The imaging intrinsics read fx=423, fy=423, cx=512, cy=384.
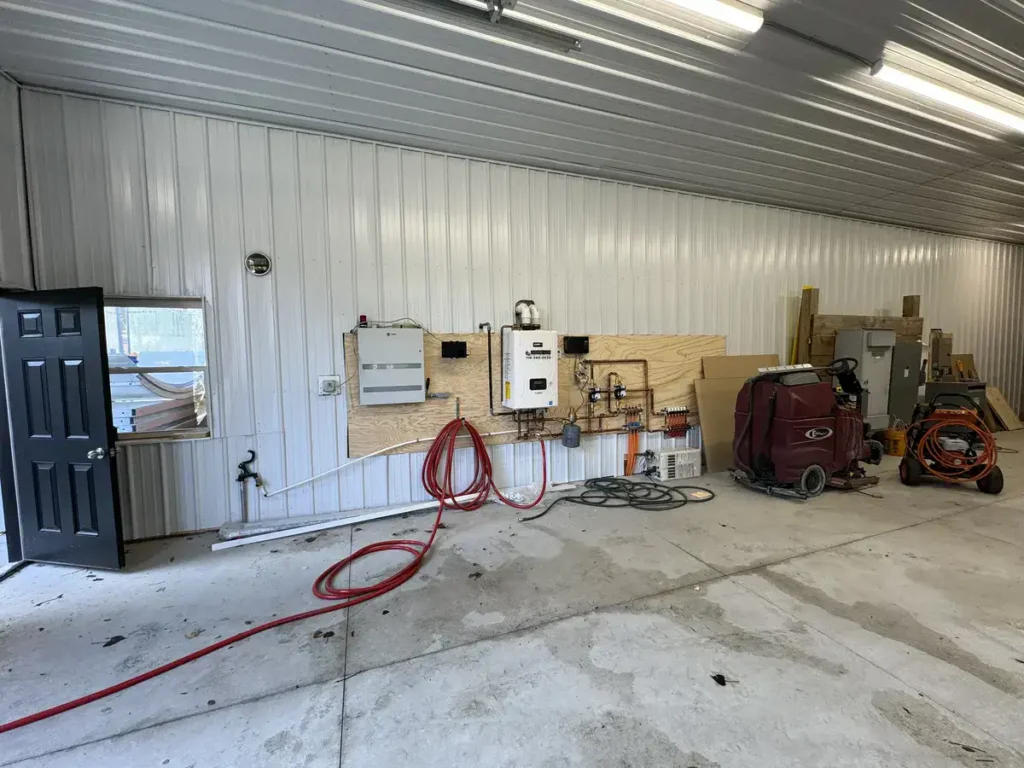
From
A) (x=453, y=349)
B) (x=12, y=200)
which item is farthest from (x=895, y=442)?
(x=12, y=200)

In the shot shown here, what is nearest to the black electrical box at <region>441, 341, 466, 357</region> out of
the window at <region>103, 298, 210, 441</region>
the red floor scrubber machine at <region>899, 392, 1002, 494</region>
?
the window at <region>103, 298, 210, 441</region>

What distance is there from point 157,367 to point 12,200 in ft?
4.26

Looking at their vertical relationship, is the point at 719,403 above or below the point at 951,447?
above

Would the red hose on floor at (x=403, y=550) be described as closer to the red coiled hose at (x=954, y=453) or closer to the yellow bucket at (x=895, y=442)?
the red coiled hose at (x=954, y=453)

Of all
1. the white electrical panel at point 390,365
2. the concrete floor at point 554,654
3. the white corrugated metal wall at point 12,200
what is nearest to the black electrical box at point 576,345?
the white electrical panel at point 390,365

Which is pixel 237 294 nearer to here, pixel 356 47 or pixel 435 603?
pixel 356 47

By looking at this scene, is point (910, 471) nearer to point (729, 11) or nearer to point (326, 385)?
point (729, 11)

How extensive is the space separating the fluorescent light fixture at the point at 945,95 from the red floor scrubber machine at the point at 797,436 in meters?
2.23

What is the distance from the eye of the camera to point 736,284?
529 cm

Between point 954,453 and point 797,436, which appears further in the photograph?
point 954,453

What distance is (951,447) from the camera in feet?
13.4

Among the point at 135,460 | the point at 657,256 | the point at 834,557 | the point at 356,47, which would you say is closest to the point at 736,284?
the point at 657,256

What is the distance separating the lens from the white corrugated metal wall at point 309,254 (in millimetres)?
3070

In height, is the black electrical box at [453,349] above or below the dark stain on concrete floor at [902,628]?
above
